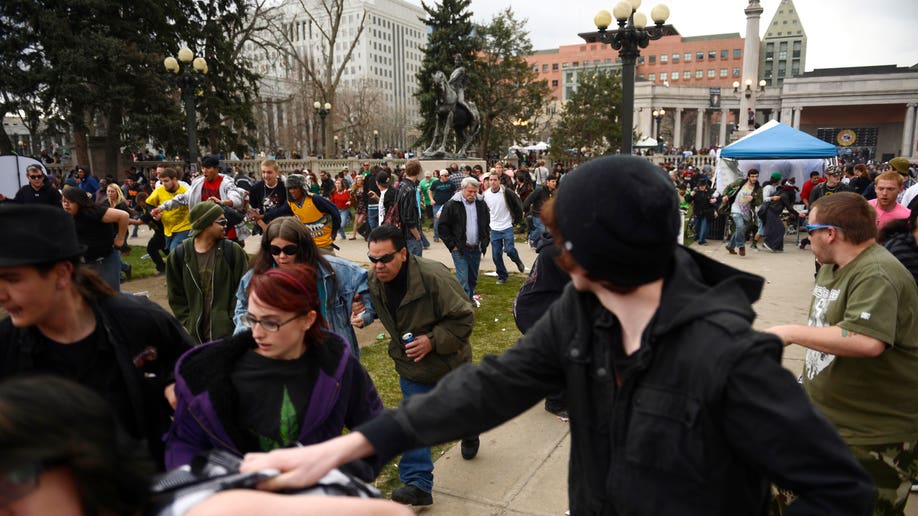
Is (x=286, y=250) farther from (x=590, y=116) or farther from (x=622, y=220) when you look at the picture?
(x=590, y=116)

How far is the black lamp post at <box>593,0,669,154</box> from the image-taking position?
36.6ft

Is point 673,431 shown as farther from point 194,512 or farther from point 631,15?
point 631,15

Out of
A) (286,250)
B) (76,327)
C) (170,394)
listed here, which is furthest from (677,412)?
(286,250)

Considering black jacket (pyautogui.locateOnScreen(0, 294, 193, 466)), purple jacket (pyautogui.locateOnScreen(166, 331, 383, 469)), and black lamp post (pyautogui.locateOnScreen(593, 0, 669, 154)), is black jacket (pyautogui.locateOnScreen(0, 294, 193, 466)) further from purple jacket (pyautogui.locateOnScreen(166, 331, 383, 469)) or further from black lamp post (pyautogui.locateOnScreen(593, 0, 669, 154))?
black lamp post (pyautogui.locateOnScreen(593, 0, 669, 154))

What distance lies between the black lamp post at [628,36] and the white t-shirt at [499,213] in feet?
9.20

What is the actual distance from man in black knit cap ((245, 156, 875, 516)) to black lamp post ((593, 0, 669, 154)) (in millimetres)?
10282

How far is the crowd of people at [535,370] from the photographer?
1.26 metres

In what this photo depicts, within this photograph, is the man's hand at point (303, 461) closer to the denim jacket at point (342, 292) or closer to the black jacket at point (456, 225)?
the denim jacket at point (342, 292)

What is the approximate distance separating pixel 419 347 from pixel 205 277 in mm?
1923

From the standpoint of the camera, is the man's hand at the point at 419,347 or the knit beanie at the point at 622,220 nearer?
the knit beanie at the point at 622,220

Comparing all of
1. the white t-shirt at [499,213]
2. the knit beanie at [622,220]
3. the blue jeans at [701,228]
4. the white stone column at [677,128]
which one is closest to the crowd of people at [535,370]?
the knit beanie at [622,220]

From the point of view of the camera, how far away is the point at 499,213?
34.4 ft

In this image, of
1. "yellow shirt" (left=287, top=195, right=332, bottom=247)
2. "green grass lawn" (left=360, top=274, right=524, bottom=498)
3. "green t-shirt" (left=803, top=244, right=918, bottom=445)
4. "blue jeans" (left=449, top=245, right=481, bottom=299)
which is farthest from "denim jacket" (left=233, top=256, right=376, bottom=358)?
"blue jeans" (left=449, top=245, right=481, bottom=299)

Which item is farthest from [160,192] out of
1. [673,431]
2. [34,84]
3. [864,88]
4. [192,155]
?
[864,88]
